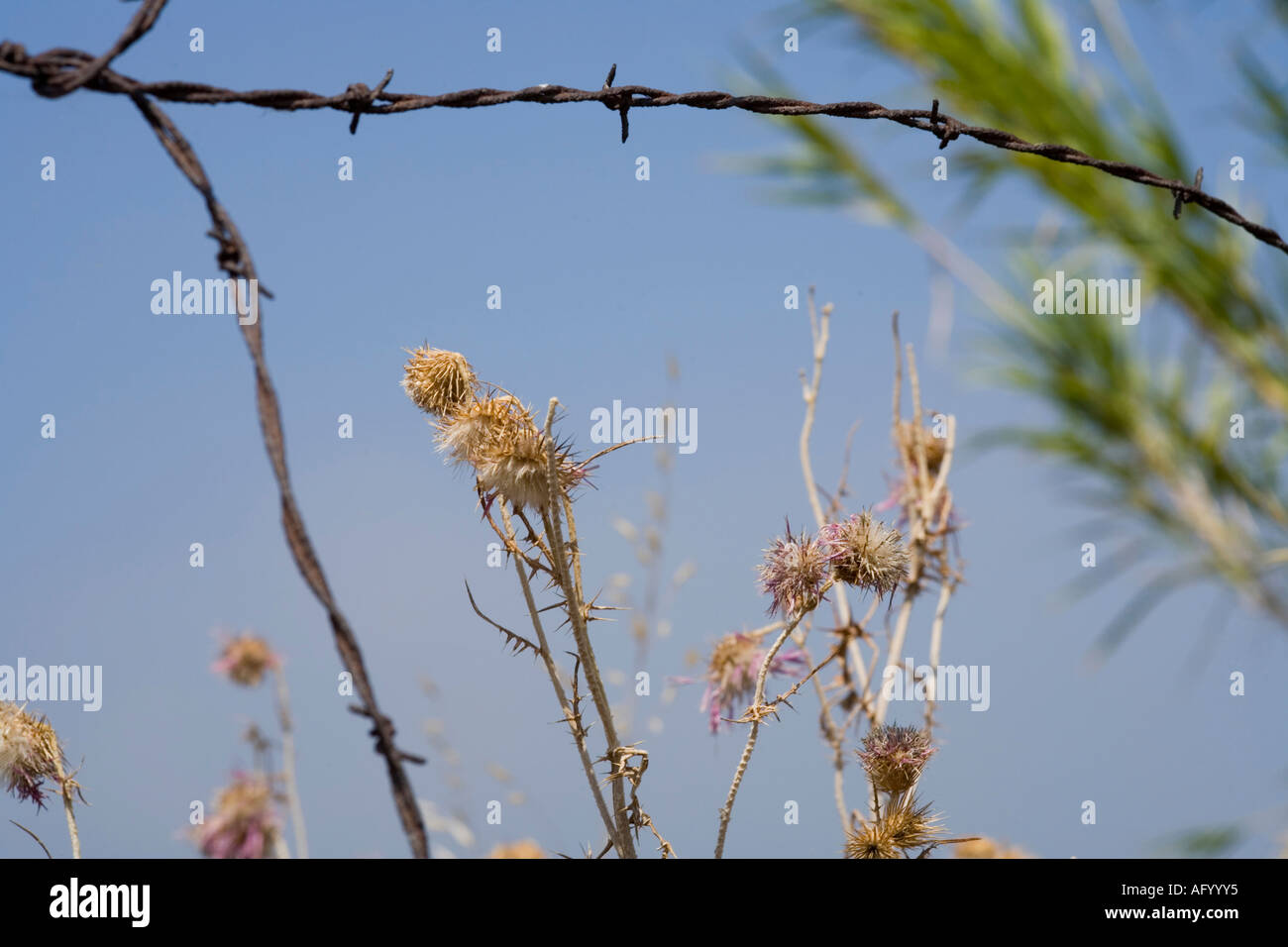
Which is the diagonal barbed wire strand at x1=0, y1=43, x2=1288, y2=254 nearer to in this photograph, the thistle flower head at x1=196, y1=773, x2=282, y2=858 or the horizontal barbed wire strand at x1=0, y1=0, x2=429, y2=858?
the horizontal barbed wire strand at x1=0, y1=0, x2=429, y2=858

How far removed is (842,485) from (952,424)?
0.17m

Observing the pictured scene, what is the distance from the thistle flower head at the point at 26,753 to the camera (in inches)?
40.1

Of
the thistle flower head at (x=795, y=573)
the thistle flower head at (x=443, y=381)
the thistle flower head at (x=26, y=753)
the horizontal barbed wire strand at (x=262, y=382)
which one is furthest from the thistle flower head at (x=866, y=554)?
the thistle flower head at (x=26, y=753)

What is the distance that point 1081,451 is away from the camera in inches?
157

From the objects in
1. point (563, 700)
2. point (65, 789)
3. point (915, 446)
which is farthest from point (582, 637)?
point (915, 446)

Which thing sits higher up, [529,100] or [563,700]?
[529,100]

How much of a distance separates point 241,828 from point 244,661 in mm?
573

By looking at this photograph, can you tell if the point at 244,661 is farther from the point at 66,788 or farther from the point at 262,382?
the point at 262,382

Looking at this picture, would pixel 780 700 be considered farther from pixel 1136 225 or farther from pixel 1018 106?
pixel 1136 225

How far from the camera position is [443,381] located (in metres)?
1.04

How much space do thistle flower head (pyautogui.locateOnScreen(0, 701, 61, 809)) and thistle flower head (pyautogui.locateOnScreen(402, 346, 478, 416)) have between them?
0.46 metres

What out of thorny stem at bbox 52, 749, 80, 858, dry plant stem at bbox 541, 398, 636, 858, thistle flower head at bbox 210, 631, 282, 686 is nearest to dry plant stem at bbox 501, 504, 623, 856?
dry plant stem at bbox 541, 398, 636, 858

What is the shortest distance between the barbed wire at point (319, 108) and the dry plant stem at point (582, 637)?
24 centimetres
